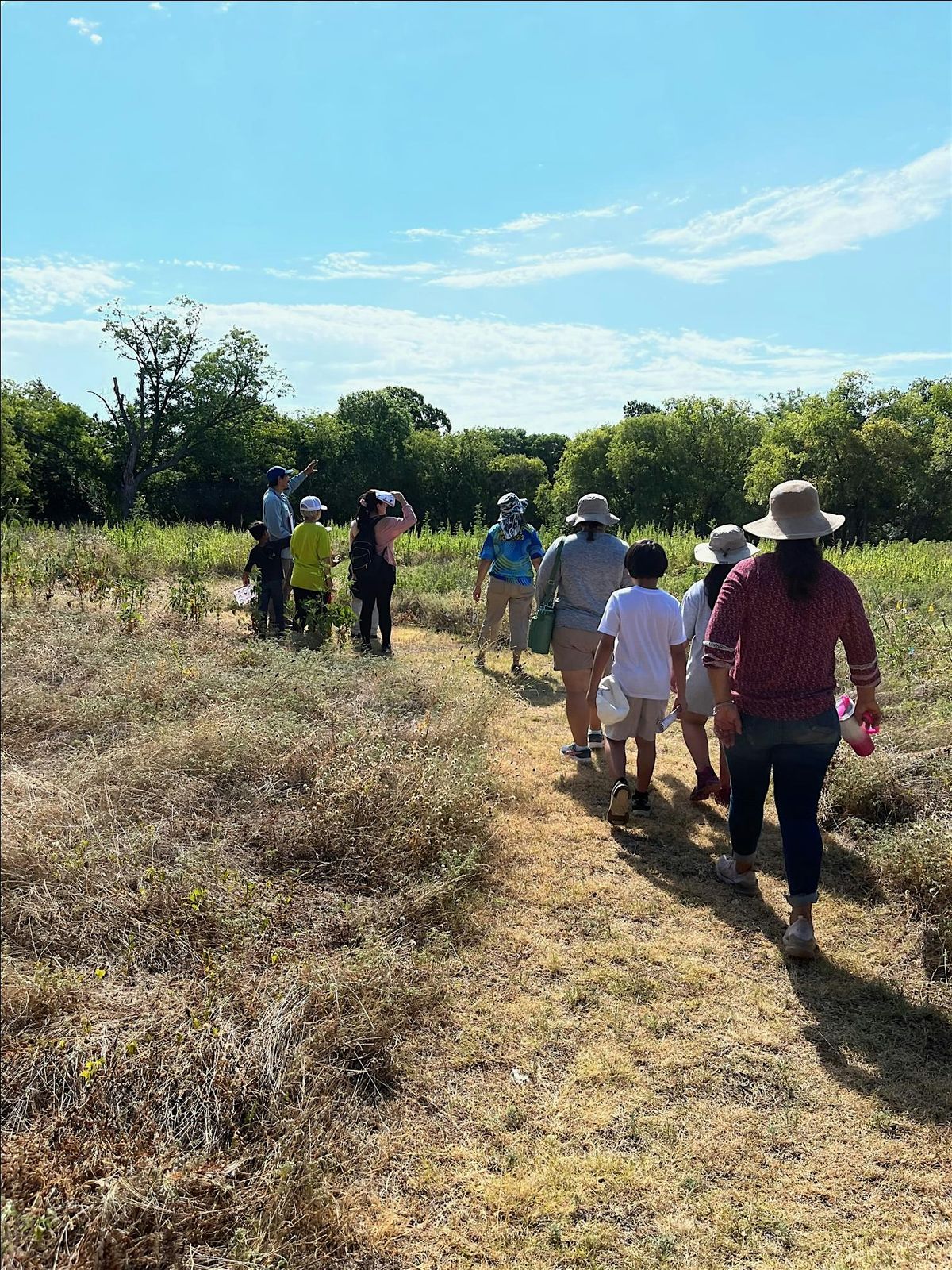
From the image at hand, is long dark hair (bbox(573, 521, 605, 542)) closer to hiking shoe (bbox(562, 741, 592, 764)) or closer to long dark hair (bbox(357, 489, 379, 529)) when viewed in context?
hiking shoe (bbox(562, 741, 592, 764))

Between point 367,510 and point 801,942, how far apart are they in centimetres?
518

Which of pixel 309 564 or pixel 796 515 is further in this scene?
pixel 309 564

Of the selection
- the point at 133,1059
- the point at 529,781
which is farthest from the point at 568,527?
the point at 133,1059

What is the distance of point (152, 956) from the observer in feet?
8.93

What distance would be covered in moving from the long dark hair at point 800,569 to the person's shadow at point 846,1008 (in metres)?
1.52

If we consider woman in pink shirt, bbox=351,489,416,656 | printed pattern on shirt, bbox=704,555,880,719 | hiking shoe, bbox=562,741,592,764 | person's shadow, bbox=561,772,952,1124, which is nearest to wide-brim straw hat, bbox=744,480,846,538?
printed pattern on shirt, bbox=704,555,880,719

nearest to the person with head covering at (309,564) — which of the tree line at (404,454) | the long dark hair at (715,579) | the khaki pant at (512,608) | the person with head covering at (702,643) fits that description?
the khaki pant at (512,608)

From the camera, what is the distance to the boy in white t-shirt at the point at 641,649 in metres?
4.16

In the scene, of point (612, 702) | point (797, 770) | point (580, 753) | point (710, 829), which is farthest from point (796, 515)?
point (580, 753)

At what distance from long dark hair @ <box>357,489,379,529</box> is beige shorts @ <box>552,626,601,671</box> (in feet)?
8.75

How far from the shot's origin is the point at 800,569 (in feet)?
9.83

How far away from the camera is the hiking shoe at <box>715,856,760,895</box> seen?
363 centimetres

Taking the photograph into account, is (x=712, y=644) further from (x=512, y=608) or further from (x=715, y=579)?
(x=512, y=608)

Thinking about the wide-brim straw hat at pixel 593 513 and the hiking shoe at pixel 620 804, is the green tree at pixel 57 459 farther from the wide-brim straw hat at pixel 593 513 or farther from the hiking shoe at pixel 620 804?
the hiking shoe at pixel 620 804
